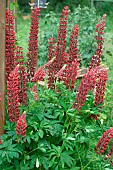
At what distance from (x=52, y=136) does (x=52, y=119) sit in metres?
0.12

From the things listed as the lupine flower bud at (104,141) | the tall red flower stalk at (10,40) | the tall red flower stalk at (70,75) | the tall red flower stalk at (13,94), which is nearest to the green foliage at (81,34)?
the tall red flower stalk at (70,75)

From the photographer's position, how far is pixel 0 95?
2812mm

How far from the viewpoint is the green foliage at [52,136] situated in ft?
8.86

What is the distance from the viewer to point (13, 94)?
263 centimetres

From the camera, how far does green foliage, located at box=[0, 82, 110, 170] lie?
2.70 m

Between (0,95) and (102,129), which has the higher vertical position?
(0,95)

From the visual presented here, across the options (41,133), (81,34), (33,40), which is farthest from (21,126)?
(81,34)

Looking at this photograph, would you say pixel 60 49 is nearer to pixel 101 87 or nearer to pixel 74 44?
pixel 74 44

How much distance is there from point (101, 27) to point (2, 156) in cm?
122

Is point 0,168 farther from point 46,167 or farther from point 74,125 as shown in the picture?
point 74,125

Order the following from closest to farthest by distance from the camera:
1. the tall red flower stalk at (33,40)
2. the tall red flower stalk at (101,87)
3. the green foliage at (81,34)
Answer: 1. the tall red flower stalk at (101,87)
2. the tall red flower stalk at (33,40)
3. the green foliage at (81,34)

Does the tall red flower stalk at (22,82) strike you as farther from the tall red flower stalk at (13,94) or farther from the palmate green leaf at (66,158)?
the palmate green leaf at (66,158)

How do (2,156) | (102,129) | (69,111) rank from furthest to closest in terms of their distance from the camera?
(102,129), (69,111), (2,156)

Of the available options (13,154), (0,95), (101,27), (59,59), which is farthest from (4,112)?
(101,27)
